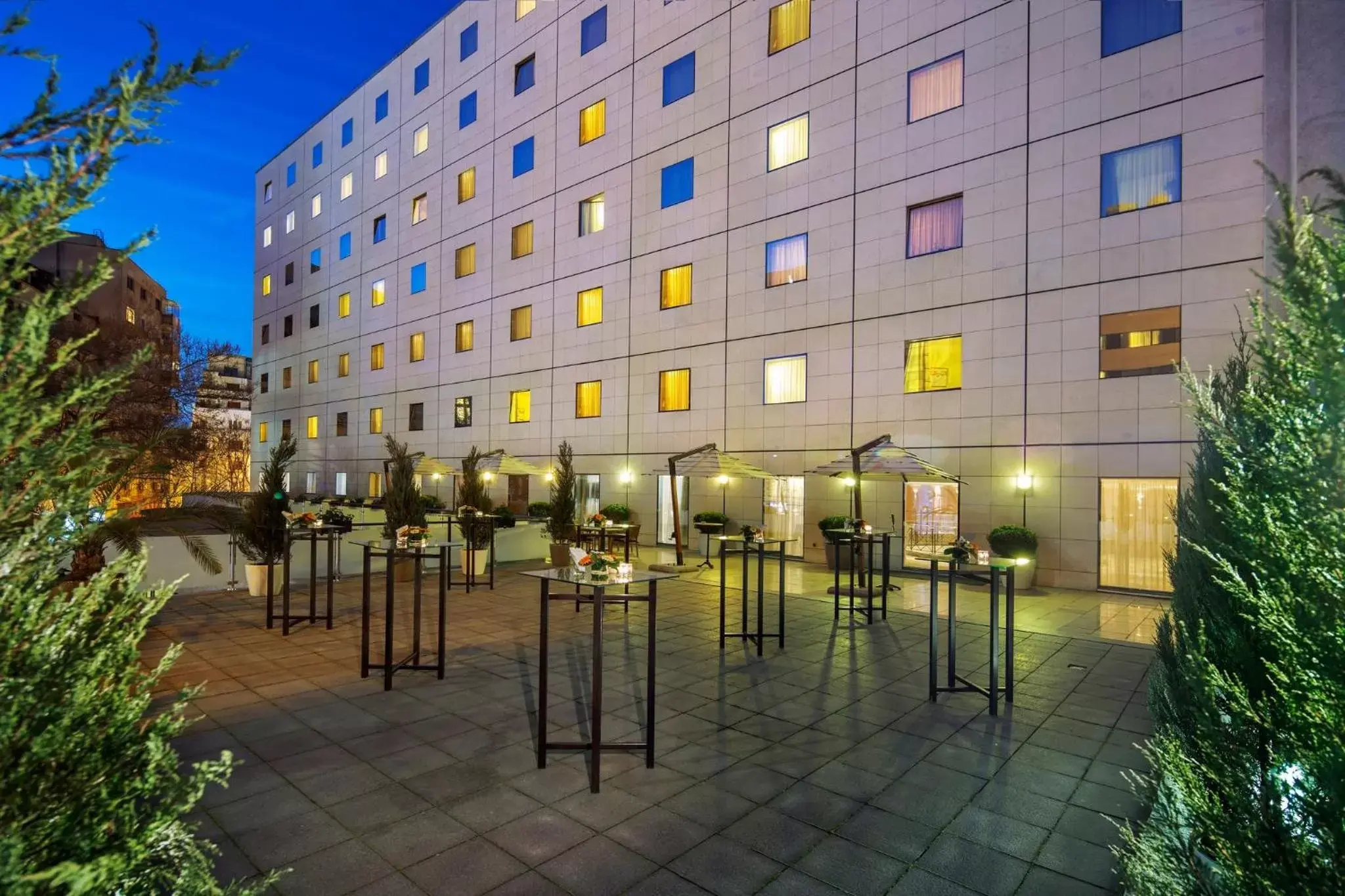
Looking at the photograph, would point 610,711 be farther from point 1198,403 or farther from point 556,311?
point 556,311

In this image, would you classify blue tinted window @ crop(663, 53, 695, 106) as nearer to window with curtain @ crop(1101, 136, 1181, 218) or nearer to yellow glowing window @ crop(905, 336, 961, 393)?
yellow glowing window @ crop(905, 336, 961, 393)

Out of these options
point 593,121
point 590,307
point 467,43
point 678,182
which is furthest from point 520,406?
point 467,43

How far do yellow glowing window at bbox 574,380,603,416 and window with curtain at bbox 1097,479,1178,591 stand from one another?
648 inches

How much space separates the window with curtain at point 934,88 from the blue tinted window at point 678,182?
7.43 metres

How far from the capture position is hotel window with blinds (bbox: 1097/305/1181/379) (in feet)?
48.3

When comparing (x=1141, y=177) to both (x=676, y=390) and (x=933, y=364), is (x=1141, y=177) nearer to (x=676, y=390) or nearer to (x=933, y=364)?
(x=933, y=364)

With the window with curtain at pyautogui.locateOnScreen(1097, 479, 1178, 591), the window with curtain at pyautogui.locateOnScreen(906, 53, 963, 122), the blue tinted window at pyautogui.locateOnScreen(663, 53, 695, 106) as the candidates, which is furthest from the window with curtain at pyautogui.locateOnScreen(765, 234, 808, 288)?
the window with curtain at pyautogui.locateOnScreen(1097, 479, 1178, 591)

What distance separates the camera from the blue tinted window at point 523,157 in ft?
94.6

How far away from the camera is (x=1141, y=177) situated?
15.2 m

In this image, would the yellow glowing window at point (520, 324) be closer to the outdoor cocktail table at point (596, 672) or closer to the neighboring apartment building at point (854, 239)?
the neighboring apartment building at point (854, 239)

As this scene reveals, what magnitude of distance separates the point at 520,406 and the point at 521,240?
23.2ft

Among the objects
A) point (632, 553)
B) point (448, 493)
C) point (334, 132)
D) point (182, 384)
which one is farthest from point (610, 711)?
point (334, 132)

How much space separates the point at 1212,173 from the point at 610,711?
53.4ft

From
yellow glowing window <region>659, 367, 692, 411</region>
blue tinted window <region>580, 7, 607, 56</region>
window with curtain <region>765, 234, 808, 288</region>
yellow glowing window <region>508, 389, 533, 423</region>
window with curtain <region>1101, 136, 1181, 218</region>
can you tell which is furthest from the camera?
yellow glowing window <region>508, 389, 533, 423</region>
